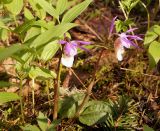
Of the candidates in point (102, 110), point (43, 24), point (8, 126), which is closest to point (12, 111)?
point (8, 126)

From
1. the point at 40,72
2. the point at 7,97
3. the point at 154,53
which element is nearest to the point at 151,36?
the point at 154,53

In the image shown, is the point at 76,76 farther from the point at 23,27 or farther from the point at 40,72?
the point at 23,27

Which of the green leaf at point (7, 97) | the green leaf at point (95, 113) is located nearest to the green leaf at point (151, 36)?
the green leaf at point (95, 113)

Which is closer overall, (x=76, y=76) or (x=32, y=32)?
(x=32, y=32)

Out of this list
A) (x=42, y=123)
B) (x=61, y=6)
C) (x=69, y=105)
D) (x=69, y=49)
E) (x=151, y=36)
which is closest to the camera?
(x=69, y=49)

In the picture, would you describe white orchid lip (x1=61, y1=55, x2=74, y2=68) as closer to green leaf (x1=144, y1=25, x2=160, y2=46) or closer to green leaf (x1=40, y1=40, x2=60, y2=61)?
green leaf (x1=40, y1=40, x2=60, y2=61)

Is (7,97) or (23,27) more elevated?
(23,27)

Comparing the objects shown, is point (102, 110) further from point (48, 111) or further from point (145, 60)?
point (145, 60)
